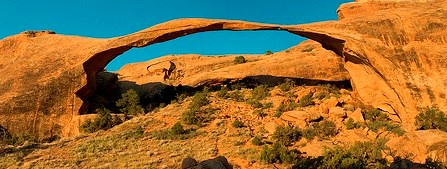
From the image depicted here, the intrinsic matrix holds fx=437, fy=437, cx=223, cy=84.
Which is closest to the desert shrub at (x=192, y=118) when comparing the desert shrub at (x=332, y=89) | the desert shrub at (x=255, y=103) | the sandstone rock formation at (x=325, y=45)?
the desert shrub at (x=255, y=103)

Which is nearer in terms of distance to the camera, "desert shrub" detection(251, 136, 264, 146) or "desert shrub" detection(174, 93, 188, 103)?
"desert shrub" detection(251, 136, 264, 146)

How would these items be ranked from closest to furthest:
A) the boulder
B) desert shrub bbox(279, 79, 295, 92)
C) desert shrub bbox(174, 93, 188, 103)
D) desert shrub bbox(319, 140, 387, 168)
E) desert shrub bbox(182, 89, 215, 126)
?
desert shrub bbox(319, 140, 387, 168)
desert shrub bbox(182, 89, 215, 126)
the boulder
desert shrub bbox(174, 93, 188, 103)
desert shrub bbox(279, 79, 295, 92)

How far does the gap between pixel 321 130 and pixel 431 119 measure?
225 inches

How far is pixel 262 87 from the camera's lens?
3338 cm

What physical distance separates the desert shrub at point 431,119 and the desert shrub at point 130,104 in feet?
58.9

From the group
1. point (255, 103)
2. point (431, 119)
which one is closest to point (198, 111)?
point (255, 103)

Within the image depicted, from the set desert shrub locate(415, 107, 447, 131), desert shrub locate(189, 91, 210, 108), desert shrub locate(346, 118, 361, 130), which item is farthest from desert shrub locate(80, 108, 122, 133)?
desert shrub locate(415, 107, 447, 131)

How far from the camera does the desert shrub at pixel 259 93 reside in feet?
104

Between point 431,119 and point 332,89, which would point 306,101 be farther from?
point 431,119

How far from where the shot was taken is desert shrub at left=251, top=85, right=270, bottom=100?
3164 centimetres

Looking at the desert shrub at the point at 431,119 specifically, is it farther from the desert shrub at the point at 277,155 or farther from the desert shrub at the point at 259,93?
the desert shrub at the point at 259,93

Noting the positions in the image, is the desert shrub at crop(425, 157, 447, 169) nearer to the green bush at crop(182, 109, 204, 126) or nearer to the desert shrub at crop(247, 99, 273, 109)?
the desert shrub at crop(247, 99, 273, 109)

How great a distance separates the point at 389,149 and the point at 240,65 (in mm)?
17394

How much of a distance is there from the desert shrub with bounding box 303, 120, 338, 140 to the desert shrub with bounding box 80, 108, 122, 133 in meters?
12.1
